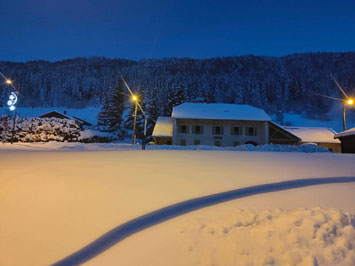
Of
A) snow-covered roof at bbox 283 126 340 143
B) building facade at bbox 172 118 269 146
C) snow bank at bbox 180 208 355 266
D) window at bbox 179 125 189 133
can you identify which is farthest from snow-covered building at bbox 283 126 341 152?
snow bank at bbox 180 208 355 266

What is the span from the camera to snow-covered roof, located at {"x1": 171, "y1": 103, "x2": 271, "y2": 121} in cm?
3491

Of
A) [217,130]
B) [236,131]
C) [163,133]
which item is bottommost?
[163,133]

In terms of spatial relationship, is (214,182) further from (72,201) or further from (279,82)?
(279,82)

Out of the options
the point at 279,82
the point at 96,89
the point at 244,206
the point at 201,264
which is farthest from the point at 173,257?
the point at 279,82

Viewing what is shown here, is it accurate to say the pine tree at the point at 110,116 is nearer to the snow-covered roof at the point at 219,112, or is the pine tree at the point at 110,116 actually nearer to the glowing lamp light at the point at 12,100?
the snow-covered roof at the point at 219,112

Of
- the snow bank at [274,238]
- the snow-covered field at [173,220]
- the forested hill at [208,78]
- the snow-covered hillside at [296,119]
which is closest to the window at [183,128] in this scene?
the snow-covered field at [173,220]

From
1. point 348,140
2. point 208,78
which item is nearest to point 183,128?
point 348,140

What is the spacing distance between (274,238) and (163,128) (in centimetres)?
3409

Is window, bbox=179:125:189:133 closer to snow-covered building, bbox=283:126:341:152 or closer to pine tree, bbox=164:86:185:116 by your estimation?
snow-covered building, bbox=283:126:341:152

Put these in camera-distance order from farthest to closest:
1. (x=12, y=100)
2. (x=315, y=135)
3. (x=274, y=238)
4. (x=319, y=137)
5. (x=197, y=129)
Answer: (x=315, y=135) < (x=319, y=137) < (x=197, y=129) < (x=12, y=100) < (x=274, y=238)

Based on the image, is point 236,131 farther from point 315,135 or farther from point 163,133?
point 315,135

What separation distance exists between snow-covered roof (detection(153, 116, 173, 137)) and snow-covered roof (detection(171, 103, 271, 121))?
3.00 m

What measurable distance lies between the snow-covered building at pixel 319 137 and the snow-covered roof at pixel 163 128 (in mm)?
21032

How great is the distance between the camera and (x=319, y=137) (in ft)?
125
